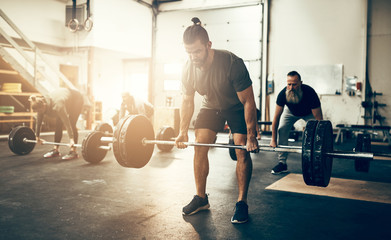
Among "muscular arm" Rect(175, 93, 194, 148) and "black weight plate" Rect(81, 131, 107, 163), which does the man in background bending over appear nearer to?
"muscular arm" Rect(175, 93, 194, 148)

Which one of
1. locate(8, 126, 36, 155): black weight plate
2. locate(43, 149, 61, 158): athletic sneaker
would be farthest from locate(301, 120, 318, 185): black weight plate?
locate(8, 126, 36, 155): black weight plate

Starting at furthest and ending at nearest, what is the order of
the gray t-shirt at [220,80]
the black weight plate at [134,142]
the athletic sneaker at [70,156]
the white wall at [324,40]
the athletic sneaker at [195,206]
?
the white wall at [324,40] < the athletic sneaker at [70,156] < the black weight plate at [134,142] < the athletic sneaker at [195,206] < the gray t-shirt at [220,80]

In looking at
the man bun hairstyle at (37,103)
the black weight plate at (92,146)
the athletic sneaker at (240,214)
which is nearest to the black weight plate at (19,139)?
the man bun hairstyle at (37,103)

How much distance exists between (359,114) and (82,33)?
271 inches

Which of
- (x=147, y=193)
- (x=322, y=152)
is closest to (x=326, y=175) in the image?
(x=322, y=152)

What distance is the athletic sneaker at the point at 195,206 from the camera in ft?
6.56

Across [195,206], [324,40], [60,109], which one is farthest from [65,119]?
[324,40]

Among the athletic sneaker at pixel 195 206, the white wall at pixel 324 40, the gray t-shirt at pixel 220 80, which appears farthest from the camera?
the white wall at pixel 324 40

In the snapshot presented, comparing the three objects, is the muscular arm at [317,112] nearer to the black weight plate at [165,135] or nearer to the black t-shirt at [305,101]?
the black t-shirt at [305,101]

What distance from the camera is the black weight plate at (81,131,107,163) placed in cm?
326

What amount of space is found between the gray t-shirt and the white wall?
5971mm

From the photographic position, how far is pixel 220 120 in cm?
207

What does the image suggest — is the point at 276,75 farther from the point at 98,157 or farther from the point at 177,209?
the point at 177,209

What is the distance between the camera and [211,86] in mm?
1971
